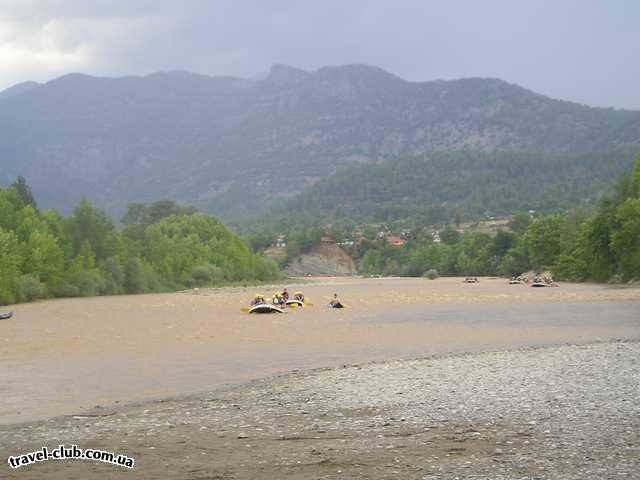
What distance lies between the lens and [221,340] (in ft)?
118

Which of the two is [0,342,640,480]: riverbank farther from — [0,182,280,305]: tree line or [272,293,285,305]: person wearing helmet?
[0,182,280,305]: tree line

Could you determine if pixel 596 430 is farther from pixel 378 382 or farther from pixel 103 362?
pixel 103 362

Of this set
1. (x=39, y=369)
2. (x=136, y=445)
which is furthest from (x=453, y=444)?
(x=39, y=369)

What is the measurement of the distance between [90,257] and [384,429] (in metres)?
82.2

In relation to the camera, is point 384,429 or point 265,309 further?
point 265,309

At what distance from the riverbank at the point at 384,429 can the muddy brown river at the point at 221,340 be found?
119 inches

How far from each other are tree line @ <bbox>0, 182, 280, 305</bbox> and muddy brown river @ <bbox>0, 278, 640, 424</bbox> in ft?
66.8

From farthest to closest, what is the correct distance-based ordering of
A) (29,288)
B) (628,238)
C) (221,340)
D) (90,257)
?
(90,257) → (628,238) → (29,288) → (221,340)

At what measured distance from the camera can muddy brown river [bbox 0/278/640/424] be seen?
73.4ft

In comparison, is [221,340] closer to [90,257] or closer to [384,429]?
[384,429]

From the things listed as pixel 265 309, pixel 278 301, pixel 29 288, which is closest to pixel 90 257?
pixel 29 288

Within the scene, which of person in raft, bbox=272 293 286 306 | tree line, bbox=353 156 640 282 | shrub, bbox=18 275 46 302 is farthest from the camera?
tree line, bbox=353 156 640 282

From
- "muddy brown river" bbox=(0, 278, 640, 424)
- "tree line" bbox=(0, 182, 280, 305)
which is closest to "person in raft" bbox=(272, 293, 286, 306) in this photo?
"muddy brown river" bbox=(0, 278, 640, 424)

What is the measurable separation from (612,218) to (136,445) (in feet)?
280
